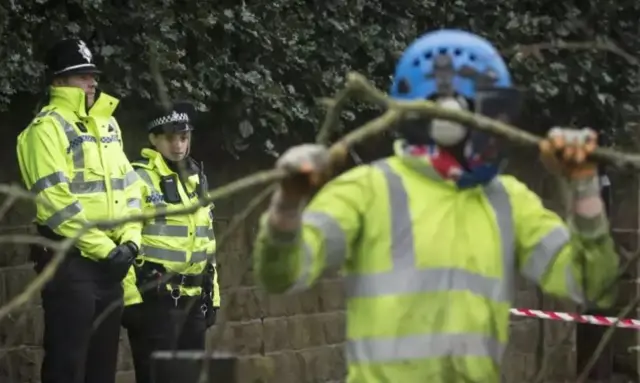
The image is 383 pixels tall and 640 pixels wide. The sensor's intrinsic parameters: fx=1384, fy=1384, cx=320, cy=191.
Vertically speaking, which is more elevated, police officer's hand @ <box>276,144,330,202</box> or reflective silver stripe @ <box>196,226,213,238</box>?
reflective silver stripe @ <box>196,226,213,238</box>

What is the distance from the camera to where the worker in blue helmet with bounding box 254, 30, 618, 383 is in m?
2.92

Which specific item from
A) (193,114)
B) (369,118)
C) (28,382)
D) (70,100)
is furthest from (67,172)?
(369,118)

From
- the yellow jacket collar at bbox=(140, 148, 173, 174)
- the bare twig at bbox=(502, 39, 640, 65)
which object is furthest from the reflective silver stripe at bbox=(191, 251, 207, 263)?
the bare twig at bbox=(502, 39, 640, 65)

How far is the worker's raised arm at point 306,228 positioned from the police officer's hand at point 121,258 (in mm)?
2670

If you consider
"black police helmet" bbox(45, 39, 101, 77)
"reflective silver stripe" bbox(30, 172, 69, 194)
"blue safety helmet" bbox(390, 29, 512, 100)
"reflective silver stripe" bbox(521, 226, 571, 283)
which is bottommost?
"reflective silver stripe" bbox(521, 226, 571, 283)

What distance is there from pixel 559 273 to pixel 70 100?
3.10 meters

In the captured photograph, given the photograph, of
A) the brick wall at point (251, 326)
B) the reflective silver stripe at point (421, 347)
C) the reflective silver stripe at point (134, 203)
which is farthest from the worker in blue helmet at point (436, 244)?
the brick wall at point (251, 326)

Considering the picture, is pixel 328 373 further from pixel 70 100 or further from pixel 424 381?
pixel 424 381

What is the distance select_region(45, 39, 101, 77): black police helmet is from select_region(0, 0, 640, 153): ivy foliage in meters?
0.38

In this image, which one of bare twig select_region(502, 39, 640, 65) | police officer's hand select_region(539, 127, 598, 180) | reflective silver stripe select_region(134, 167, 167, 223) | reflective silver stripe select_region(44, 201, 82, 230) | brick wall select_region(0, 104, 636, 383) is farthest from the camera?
brick wall select_region(0, 104, 636, 383)

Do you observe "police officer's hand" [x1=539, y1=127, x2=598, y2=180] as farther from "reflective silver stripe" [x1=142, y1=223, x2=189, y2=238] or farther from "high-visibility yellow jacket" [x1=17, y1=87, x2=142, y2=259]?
"reflective silver stripe" [x1=142, y1=223, x2=189, y2=238]

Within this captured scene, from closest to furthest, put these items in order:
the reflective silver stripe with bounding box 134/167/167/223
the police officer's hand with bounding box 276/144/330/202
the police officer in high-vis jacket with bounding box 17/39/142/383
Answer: the police officer's hand with bounding box 276/144/330/202 → the police officer in high-vis jacket with bounding box 17/39/142/383 → the reflective silver stripe with bounding box 134/167/167/223

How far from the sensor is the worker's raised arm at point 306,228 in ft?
8.85

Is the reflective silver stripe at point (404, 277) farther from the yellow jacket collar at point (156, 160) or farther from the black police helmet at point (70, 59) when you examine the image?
the yellow jacket collar at point (156, 160)
